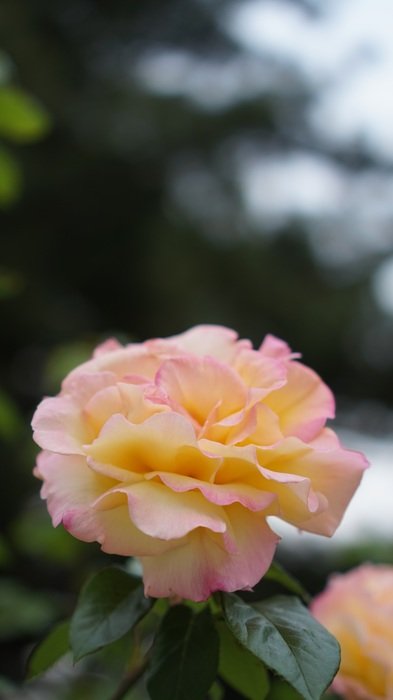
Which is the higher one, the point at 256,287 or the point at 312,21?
the point at 312,21

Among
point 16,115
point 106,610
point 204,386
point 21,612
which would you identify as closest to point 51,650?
point 106,610

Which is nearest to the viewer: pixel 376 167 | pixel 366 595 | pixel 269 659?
pixel 269 659

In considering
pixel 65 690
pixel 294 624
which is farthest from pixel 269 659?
pixel 65 690

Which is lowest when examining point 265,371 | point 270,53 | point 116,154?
point 116,154

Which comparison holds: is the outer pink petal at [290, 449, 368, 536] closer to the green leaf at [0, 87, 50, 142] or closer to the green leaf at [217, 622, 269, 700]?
the green leaf at [217, 622, 269, 700]

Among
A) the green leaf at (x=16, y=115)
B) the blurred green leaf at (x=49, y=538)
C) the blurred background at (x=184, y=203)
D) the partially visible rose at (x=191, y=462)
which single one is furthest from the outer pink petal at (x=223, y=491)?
the blurred background at (x=184, y=203)

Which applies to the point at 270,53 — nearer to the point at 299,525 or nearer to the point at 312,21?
the point at 312,21

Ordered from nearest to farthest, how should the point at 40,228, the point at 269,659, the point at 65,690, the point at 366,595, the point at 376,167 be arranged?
the point at 269,659 < the point at 366,595 < the point at 65,690 < the point at 40,228 < the point at 376,167
